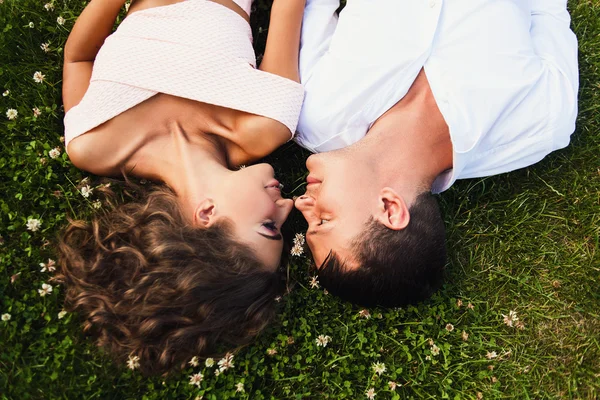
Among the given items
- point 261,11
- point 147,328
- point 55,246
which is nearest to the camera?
point 147,328

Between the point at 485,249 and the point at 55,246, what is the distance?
10.3ft

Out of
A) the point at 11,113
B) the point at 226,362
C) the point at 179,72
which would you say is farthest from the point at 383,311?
the point at 11,113

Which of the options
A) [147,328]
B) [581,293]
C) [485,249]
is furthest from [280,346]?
[581,293]

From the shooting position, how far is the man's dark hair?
291 cm

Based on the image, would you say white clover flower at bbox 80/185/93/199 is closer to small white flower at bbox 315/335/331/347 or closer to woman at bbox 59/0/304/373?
woman at bbox 59/0/304/373

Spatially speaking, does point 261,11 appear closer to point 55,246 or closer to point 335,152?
point 335,152

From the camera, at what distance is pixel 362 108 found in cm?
321

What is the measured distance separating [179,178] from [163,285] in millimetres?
695

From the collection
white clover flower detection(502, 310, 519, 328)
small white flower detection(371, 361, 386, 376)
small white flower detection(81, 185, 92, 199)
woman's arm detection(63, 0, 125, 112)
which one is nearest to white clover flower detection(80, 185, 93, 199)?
small white flower detection(81, 185, 92, 199)

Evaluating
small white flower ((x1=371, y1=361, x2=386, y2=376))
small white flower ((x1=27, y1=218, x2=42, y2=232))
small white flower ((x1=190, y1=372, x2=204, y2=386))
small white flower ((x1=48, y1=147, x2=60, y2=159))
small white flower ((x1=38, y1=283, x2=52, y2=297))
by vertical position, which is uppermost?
small white flower ((x1=48, y1=147, x2=60, y2=159))

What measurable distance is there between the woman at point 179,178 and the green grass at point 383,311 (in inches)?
12.4

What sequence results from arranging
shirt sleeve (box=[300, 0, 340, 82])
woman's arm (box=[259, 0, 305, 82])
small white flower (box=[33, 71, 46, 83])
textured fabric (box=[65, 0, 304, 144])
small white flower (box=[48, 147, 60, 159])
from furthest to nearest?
small white flower (box=[33, 71, 46, 83])
small white flower (box=[48, 147, 60, 159])
shirt sleeve (box=[300, 0, 340, 82])
woman's arm (box=[259, 0, 305, 82])
textured fabric (box=[65, 0, 304, 144])

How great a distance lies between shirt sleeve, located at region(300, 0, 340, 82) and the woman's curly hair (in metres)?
1.30

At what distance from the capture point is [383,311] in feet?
11.7
